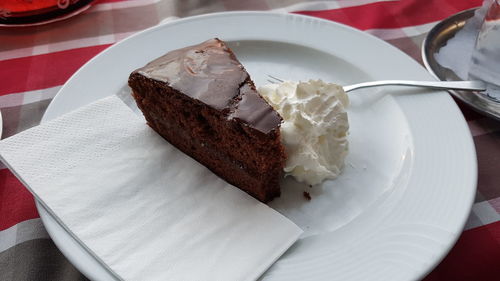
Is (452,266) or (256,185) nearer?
(452,266)

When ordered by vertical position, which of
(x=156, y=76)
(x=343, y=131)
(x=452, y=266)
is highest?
(x=156, y=76)

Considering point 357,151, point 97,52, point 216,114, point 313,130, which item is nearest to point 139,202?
point 216,114

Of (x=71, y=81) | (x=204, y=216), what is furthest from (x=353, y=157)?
(x=71, y=81)

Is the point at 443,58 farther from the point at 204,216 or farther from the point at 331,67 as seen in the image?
the point at 204,216

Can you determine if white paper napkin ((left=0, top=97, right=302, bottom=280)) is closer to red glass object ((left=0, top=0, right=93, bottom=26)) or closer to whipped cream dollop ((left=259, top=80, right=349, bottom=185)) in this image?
whipped cream dollop ((left=259, top=80, right=349, bottom=185))

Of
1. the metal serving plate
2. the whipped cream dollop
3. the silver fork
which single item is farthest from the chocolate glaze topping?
the metal serving plate

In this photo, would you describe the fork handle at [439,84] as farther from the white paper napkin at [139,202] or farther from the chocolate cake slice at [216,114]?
the white paper napkin at [139,202]
